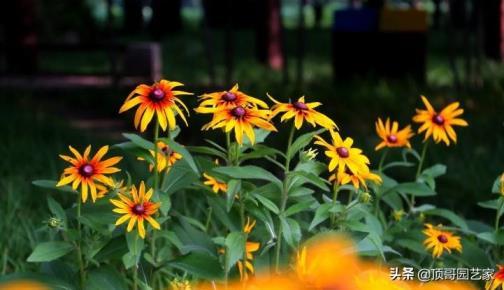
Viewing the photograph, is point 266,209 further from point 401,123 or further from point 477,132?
point 401,123

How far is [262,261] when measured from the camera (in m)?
2.31

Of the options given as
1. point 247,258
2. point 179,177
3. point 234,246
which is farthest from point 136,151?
point 247,258

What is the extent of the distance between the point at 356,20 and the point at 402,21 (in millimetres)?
491

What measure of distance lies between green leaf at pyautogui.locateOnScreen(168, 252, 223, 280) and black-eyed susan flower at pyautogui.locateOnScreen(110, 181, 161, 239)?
0.14 meters

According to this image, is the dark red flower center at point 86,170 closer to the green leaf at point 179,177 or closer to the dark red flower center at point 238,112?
the green leaf at point 179,177

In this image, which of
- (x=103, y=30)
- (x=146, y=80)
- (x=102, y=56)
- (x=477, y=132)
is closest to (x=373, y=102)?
(x=477, y=132)

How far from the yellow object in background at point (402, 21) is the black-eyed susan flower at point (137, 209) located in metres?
8.27

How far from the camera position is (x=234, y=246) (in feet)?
6.98

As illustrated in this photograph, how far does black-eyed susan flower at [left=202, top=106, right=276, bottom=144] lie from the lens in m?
2.00

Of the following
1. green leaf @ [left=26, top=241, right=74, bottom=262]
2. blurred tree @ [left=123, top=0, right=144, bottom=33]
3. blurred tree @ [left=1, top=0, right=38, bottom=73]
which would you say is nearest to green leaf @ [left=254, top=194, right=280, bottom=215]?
green leaf @ [left=26, top=241, right=74, bottom=262]

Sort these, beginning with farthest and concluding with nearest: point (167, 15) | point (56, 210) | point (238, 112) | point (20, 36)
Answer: point (167, 15)
point (20, 36)
point (56, 210)
point (238, 112)

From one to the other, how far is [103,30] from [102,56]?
16.5 feet

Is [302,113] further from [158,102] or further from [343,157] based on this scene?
[158,102]

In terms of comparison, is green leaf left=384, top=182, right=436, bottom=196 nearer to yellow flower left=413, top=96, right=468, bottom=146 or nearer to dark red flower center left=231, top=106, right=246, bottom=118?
yellow flower left=413, top=96, right=468, bottom=146
